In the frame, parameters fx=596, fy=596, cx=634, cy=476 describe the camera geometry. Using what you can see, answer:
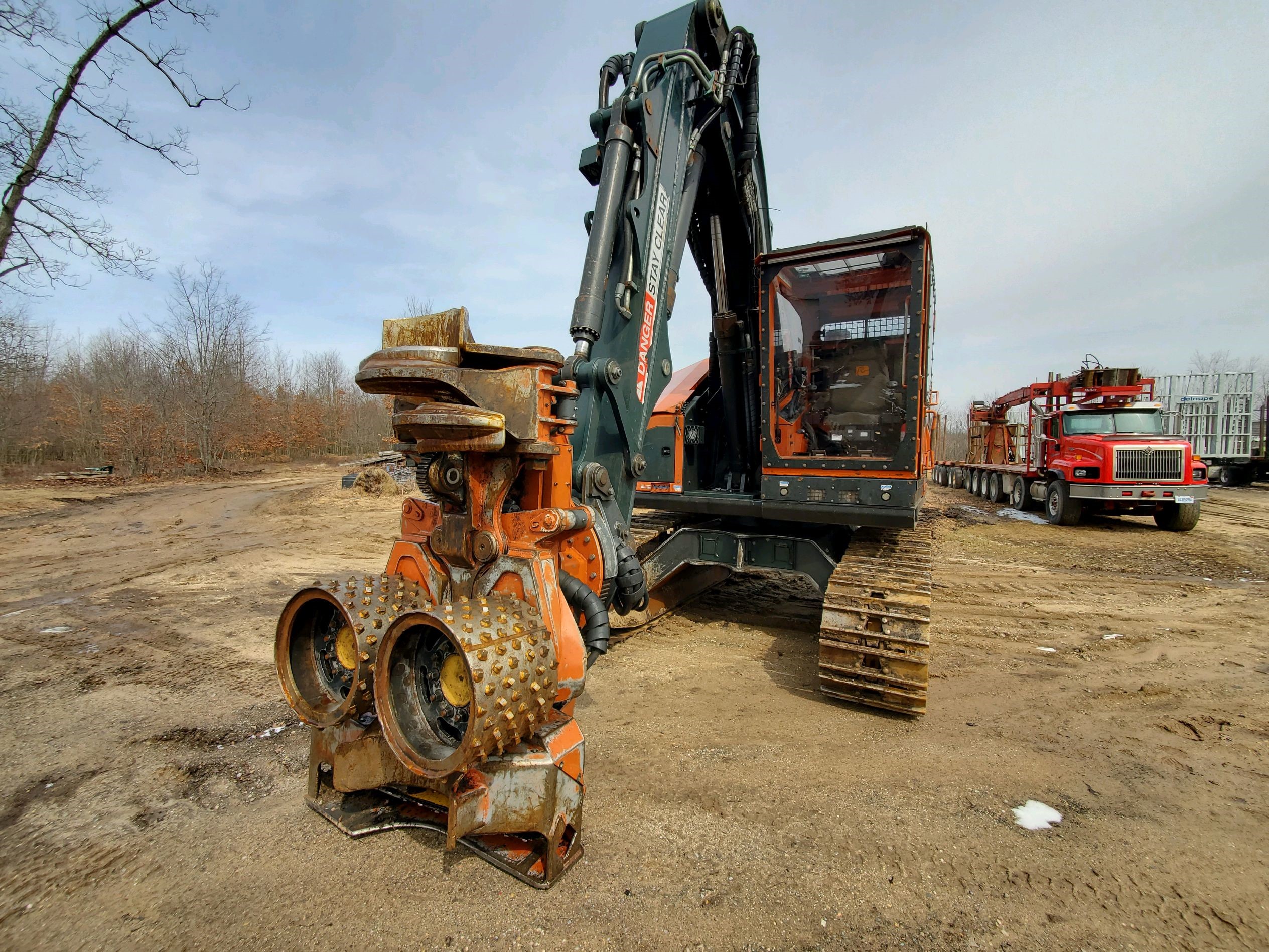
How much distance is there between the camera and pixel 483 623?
1.88 metres

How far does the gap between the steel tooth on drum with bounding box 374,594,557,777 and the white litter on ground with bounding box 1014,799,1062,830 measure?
Answer: 2.07m

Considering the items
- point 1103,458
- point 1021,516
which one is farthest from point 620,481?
point 1021,516

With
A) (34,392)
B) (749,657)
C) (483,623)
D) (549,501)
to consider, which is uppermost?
(34,392)

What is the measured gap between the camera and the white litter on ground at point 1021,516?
1264cm

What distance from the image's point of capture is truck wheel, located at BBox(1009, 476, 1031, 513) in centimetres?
1410

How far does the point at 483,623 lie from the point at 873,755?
2.23m

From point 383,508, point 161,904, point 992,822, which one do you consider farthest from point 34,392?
point 992,822

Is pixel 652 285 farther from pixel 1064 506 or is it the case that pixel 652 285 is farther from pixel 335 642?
pixel 1064 506

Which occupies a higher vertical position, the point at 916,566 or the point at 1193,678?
the point at 916,566

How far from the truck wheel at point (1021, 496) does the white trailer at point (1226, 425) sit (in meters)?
9.88

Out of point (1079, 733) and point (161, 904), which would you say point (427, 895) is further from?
point (1079, 733)

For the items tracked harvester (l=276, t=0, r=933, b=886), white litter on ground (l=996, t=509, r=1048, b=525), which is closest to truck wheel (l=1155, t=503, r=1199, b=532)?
white litter on ground (l=996, t=509, r=1048, b=525)

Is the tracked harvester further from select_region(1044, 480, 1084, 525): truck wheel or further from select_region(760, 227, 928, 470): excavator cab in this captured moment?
select_region(1044, 480, 1084, 525): truck wheel

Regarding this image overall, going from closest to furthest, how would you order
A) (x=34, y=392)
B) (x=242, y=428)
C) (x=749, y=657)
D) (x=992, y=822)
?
(x=992, y=822) → (x=749, y=657) → (x=34, y=392) → (x=242, y=428)
